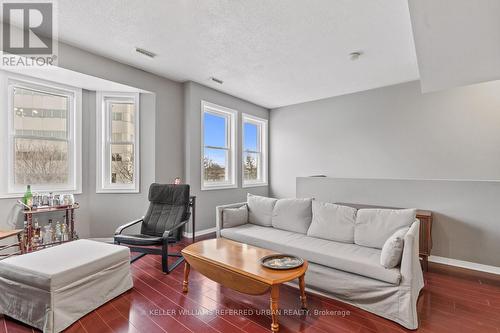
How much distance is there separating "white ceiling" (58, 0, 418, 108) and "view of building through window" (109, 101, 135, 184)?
893 mm

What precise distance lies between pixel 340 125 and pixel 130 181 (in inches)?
166

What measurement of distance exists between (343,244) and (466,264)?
5.79 ft

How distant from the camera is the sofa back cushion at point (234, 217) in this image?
3445 millimetres

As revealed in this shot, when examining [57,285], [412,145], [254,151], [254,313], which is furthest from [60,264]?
[412,145]

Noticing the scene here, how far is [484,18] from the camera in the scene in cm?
188

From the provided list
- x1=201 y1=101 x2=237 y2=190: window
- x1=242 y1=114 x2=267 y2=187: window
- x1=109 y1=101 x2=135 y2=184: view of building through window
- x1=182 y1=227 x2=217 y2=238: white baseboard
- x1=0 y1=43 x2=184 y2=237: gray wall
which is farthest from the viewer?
x1=242 y1=114 x2=267 y2=187: window

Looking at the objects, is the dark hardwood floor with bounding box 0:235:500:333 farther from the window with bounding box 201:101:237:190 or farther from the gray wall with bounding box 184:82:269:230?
the window with bounding box 201:101:237:190

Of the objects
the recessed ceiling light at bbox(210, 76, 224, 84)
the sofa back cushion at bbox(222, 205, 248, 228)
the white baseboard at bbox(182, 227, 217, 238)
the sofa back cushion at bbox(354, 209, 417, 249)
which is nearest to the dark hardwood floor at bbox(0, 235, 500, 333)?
the sofa back cushion at bbox(354, 209, 417, 249)

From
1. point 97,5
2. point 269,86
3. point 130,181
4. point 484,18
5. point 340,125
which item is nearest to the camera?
point 484,18

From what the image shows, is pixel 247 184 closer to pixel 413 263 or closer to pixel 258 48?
pixel 258 48

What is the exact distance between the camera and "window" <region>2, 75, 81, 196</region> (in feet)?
10.5

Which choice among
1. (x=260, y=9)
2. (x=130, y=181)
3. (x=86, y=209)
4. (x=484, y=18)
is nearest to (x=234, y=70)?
(x=260, y=9)

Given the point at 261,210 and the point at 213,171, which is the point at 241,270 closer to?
the point at 261,210

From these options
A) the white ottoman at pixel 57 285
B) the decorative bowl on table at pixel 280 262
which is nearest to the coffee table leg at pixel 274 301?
the decorative bowl on table at pixel 280 262
